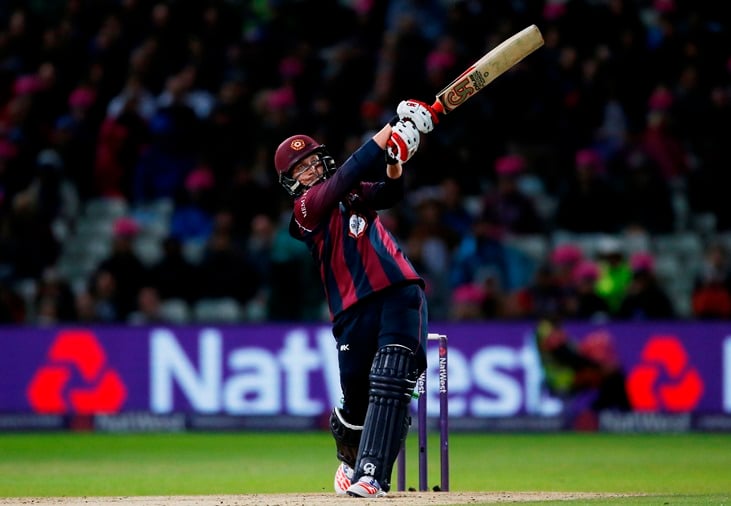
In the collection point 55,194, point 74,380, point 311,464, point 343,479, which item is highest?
→ point 55,194

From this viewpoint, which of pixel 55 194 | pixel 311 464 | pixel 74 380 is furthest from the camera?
pixel 55 194

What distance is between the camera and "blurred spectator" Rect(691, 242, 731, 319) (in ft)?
50.7

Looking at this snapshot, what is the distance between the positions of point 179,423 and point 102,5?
255 inches

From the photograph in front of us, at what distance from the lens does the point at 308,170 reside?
838 centimetres

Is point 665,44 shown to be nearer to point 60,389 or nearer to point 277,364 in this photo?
point 277,364

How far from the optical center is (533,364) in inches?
613

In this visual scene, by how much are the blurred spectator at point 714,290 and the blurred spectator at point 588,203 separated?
1305mm

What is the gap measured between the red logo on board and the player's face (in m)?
7.83

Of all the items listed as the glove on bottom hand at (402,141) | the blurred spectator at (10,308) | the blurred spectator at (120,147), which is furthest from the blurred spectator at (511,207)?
the glove on bottom hand at (402,141)

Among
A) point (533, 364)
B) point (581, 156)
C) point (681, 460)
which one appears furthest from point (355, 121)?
point (681, 460)

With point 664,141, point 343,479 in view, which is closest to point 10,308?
point 664,141

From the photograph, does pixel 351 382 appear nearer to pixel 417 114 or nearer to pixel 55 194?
pixel 417 114

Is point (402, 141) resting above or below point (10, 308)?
above

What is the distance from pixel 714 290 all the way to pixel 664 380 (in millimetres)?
1096
